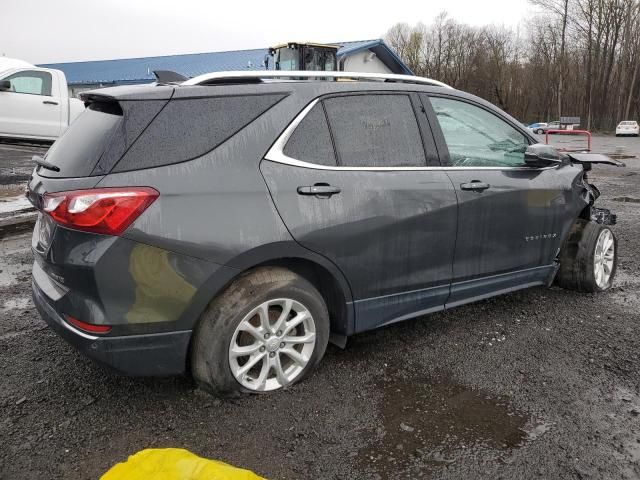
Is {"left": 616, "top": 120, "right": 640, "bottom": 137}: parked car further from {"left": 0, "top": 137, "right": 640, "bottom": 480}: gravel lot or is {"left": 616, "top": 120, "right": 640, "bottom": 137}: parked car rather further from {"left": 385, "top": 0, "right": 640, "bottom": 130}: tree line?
{"left": 0, "top": 137, "right": 640, "bottom": 480}: gravel lot

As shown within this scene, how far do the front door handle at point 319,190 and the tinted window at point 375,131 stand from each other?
20cm

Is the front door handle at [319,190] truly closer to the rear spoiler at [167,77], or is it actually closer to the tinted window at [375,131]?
the tinted window at [375,131]

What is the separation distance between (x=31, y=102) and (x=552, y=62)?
61.9 m

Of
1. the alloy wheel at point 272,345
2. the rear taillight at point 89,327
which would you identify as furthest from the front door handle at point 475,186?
the rear taillight at point 89,327

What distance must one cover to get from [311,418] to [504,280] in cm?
185

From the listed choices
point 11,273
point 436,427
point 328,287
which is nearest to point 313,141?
point 328,287

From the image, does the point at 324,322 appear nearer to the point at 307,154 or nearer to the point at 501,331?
the point at 307,154

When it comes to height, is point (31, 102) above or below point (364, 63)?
below

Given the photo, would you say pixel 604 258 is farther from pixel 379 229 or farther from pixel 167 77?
pixel 167 77

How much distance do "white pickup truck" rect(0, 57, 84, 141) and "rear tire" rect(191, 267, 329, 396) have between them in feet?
33.8

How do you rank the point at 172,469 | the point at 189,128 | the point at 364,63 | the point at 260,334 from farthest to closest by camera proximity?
the point at 364,63
the point at 260,334
the point at 189,128
the point at 172,469

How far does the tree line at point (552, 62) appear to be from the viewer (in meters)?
50.9

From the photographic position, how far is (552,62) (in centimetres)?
6112

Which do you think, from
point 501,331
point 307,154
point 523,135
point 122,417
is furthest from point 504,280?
point 122,417
